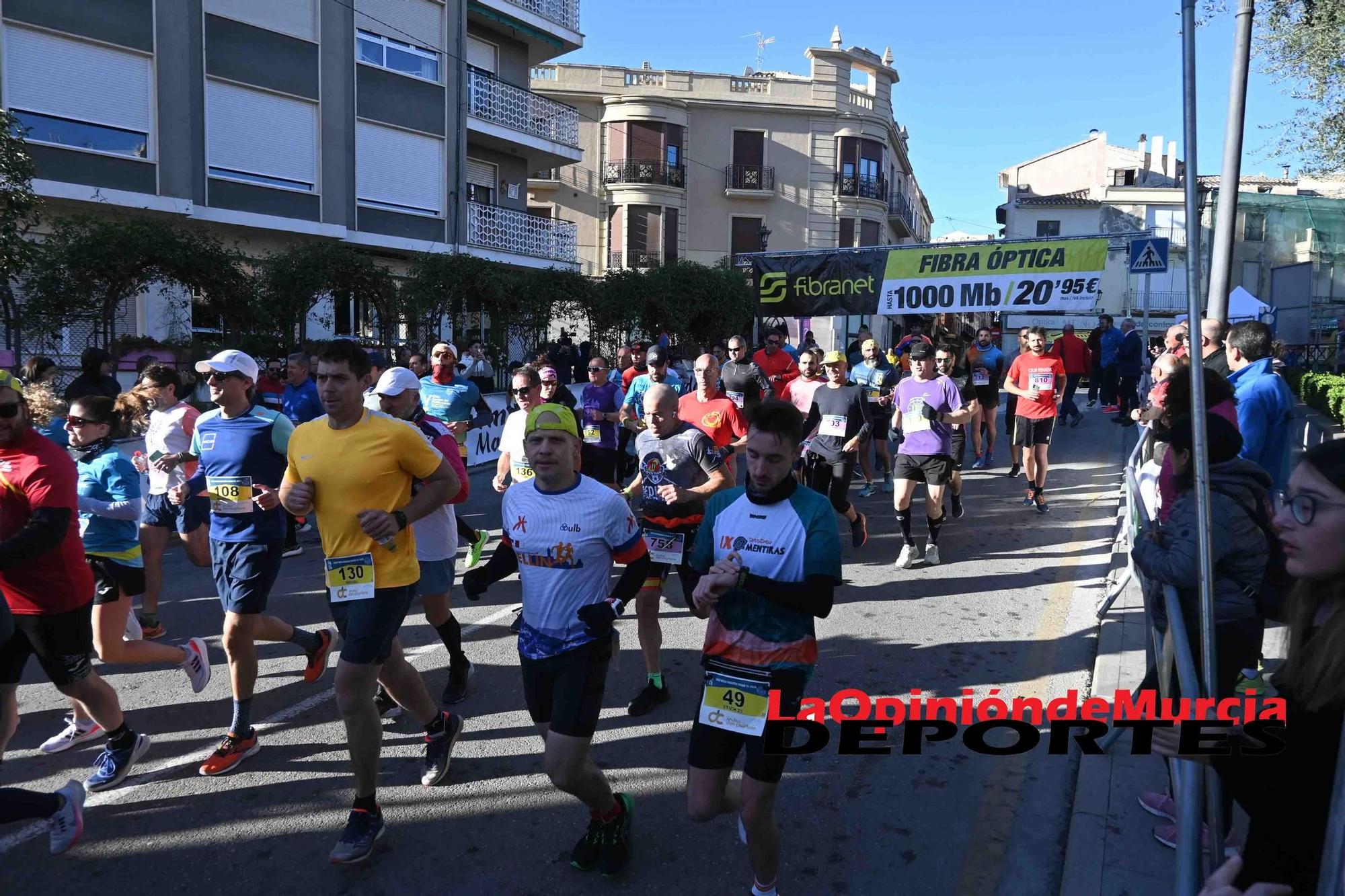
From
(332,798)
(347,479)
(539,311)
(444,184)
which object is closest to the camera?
(347,479)

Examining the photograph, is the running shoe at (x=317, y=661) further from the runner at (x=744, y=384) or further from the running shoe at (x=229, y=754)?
the runner at (x=744, y=384)

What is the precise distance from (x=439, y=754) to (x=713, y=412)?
10.6 ft

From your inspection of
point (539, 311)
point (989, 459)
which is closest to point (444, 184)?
point (539, 311)

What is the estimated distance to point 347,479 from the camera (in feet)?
12.8

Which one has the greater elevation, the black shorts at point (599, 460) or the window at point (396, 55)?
the window at point (396, 55)

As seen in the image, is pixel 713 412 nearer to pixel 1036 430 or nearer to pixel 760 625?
pixel 760 625

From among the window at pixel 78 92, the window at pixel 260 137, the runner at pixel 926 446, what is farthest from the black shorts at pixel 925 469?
the window at pixel 260 137

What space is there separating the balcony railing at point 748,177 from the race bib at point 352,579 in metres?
39.6

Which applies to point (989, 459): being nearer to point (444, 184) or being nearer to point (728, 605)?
point (728, 605)

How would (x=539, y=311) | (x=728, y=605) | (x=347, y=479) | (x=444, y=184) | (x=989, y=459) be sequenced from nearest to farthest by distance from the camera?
(x=728, y=605) → (x=347, y=479) → (x=989, y=459) → (x=539, y=311) → (x=444, y=184)

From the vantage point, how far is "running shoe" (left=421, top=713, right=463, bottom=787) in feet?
14.4

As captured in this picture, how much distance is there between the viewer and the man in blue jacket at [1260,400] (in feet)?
19.4

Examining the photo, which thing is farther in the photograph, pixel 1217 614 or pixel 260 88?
pixel 260 88

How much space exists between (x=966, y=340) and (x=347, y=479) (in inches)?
548
